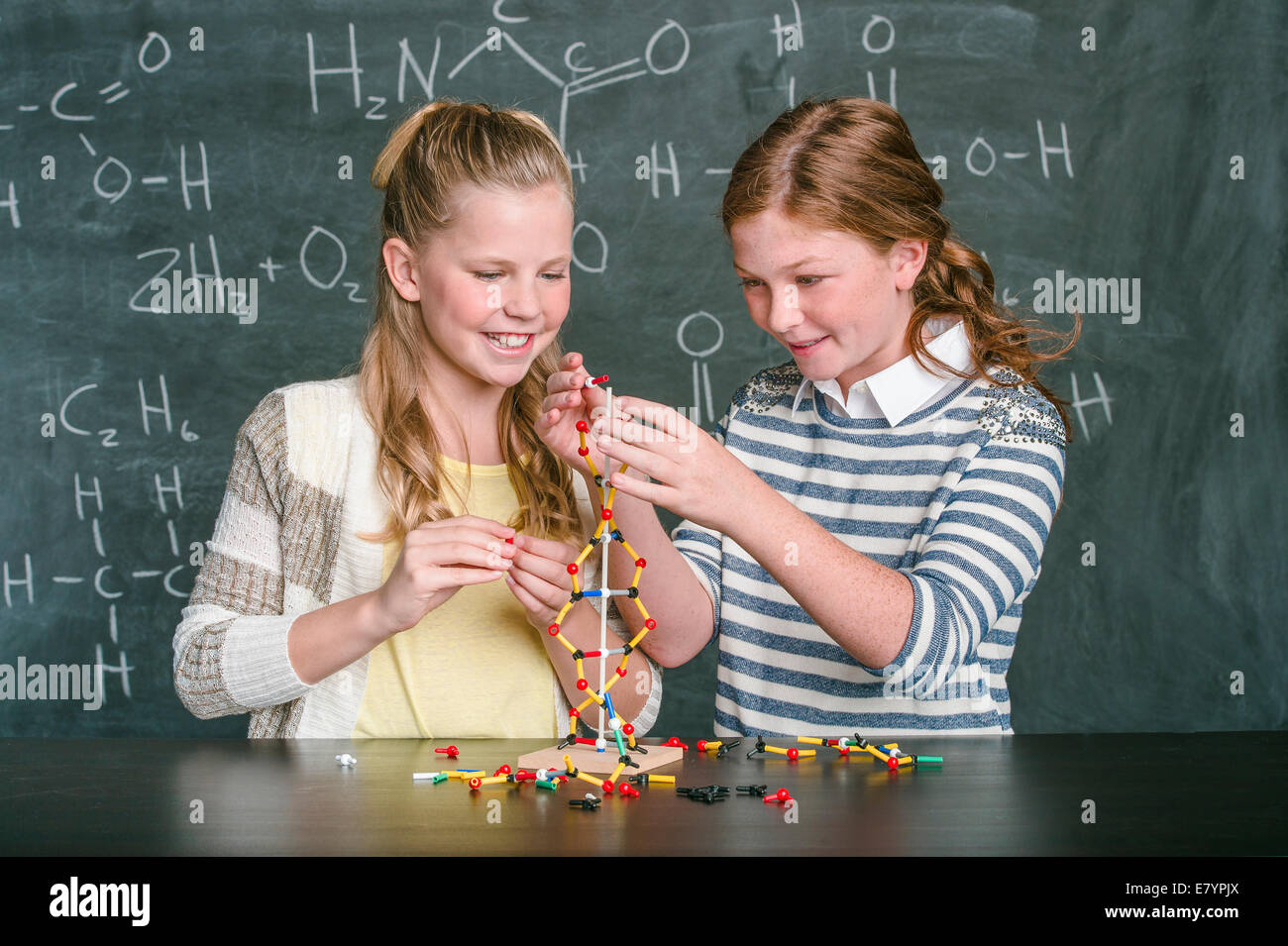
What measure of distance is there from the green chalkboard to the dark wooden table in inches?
68.2

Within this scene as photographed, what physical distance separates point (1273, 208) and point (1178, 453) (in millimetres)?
668

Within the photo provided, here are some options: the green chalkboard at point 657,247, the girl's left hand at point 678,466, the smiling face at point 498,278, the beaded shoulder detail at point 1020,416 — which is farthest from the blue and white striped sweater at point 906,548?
the green chalkboard at point 657,247

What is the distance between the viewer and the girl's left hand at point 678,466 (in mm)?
1350

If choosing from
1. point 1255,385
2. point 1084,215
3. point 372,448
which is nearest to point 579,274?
point 1084,215

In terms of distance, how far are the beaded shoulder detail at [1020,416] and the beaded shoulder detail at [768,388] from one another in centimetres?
32

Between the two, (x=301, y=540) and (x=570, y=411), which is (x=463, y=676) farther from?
(x=570, y=411)

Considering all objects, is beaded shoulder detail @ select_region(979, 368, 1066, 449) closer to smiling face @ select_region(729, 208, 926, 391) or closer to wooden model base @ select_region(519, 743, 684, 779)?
smiling face @ select_region(729, 208, 926, 391)

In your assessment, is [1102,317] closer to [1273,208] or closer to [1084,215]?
[1084,215]

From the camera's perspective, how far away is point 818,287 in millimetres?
1611

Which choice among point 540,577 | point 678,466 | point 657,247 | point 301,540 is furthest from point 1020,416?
point 657,247

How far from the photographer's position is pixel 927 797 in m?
1.14

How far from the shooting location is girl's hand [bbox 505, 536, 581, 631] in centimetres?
148

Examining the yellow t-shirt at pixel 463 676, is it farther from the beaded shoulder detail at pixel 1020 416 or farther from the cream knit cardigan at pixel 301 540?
the beaded shoulder detail at pixel 1020 416

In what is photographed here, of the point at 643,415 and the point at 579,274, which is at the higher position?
the point at 579,274
